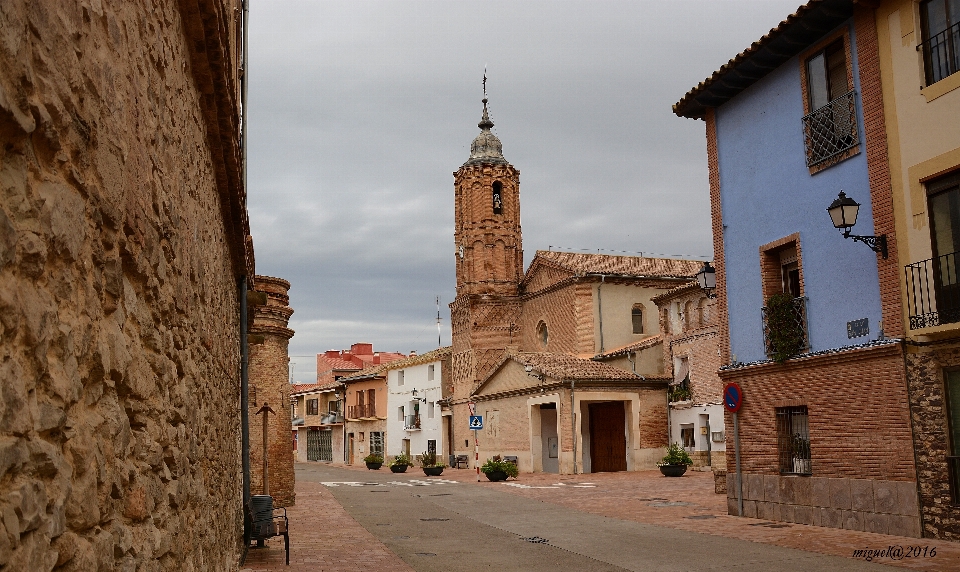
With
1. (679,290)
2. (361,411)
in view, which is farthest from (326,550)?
(361,411)

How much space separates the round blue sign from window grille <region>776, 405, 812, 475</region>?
973 mm

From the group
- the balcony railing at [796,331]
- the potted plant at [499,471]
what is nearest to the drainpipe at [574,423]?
the potted plant at [499,471]

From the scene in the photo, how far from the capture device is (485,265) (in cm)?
5138

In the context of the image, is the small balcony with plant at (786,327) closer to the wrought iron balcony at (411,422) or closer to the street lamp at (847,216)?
the street lamp at (847,216)

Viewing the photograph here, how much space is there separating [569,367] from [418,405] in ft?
73.2

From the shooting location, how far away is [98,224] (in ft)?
8.08

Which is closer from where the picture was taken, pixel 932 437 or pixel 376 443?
pixel 932 437

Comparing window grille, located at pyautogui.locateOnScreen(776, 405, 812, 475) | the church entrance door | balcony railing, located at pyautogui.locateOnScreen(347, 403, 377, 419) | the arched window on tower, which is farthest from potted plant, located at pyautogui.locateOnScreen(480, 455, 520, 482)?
balcony railing, located at pyautogui.locateOnScreen(347, 403, 377, 419)

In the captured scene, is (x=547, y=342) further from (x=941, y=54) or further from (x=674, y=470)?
(x=941, y=54)

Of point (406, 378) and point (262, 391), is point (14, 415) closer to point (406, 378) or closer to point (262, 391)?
point (262, 391)

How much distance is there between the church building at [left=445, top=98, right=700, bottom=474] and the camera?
122 ft

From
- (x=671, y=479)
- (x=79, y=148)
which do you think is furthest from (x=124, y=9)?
(x=671, y=479)

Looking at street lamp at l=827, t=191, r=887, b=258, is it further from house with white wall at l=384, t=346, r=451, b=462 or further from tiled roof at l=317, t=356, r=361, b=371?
tiled roof at l=317, t=356, r=361, b=371

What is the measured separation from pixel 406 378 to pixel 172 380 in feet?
187
